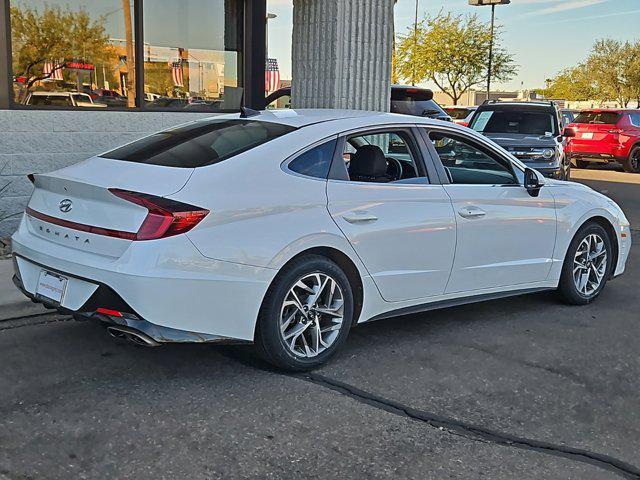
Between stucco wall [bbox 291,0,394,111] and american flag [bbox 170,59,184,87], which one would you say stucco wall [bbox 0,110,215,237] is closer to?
american flag [bbox 170,59,184,87]

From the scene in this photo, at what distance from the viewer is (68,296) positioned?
4.18m

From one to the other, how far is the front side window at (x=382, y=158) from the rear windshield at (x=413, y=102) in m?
10.3

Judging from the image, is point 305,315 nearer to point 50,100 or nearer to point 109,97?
point 50,100

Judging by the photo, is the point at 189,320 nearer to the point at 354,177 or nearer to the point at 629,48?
the point at 354,177

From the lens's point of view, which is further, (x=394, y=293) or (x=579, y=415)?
(x=394, y=293)

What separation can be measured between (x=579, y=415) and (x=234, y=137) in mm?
2592

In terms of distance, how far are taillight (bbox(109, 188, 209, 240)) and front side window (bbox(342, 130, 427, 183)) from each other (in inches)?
47.9

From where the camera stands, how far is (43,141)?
8305 millimetres

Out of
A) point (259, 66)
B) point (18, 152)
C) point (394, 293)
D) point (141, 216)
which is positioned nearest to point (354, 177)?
point (394, 293)

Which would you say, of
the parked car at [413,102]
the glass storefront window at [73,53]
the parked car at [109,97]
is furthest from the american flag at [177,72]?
the parked car at [413,102]

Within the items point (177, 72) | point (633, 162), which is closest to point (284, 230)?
point (177, 72)

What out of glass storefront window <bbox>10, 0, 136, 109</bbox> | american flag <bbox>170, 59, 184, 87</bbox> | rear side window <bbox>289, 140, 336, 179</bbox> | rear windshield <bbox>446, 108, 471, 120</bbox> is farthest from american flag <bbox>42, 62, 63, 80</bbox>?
Result: rear windshield <bbox>446, 108, 471, 120</bbox>

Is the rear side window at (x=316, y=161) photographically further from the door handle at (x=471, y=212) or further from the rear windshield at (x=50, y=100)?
the rear windshield at (x=50, y=100)

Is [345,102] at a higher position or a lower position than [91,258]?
higher
